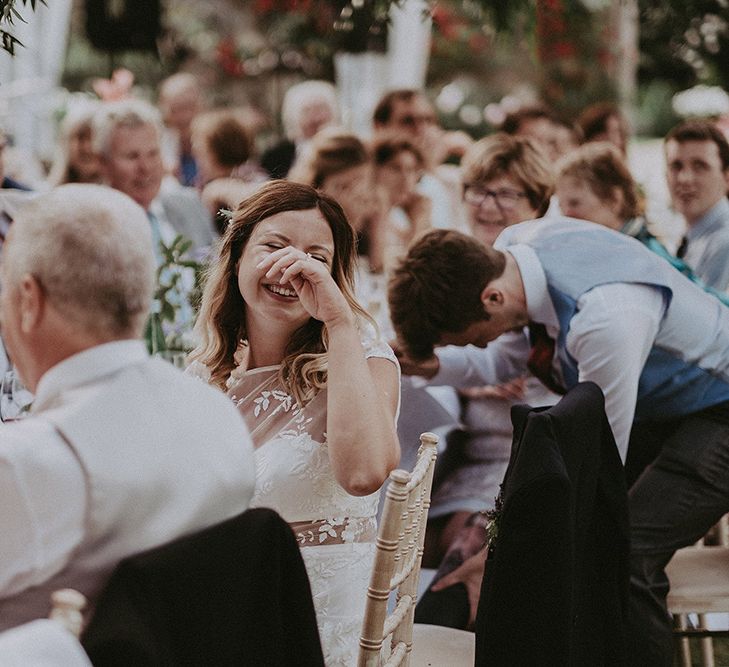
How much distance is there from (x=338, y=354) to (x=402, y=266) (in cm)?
99

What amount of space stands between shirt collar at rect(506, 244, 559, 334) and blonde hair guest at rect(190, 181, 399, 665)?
0.67 meters

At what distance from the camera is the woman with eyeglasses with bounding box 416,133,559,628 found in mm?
3314

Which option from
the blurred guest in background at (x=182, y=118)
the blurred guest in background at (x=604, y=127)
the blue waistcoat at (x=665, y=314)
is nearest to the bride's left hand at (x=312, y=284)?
the blue waistcoat at (x=665, y=314)

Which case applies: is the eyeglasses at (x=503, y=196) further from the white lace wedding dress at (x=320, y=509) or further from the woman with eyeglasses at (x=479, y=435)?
the white lace wedding dress at (x=320, y=509)

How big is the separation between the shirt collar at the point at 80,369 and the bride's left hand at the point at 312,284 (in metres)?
0.66

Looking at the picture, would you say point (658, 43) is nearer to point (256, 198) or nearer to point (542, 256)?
point (542, 256)

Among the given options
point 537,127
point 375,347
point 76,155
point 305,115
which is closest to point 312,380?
point 375,347

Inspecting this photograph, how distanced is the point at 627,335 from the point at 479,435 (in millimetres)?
1041

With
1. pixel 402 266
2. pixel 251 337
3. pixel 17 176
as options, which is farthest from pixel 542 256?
pixel 17 176

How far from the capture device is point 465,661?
8.46ft

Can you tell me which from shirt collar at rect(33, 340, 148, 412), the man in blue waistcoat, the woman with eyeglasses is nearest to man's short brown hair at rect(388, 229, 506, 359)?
the man in blue waistcoat

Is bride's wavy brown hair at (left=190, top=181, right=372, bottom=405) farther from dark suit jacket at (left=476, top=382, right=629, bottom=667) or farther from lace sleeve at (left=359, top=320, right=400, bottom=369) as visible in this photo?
dark suit jacket at (left=476, top=382, right=629, bottom=667)

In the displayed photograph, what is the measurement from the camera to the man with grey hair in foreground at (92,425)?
1340 millimetres

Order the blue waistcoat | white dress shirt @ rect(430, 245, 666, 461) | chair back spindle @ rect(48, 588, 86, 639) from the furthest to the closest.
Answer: the blue waistcoat, white dress shirt @ rect(430, 245, 666, 461), chair back spindle @ rect(48, 588, 86, 639)
